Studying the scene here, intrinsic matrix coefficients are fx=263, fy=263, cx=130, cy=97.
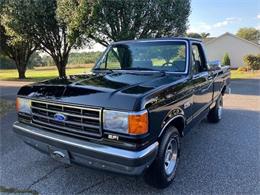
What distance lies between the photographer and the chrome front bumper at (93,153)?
264 cm

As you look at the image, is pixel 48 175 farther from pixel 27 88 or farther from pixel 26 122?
pixel 27 88

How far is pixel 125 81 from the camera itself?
3410 mm

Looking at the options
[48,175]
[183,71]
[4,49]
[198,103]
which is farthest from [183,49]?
[4,49]

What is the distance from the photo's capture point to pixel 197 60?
4582 millimetres

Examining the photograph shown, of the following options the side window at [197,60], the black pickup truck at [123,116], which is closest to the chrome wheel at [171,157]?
the black pickup truck at [123,116]

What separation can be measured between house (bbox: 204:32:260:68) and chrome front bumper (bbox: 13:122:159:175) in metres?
33.7

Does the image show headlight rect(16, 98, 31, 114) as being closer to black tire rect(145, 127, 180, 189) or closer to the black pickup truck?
the black pickup truck

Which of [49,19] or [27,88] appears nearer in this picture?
[27,88]

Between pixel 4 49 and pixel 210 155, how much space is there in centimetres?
2188

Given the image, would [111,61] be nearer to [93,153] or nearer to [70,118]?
[70,118]

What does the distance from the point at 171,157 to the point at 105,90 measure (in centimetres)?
136

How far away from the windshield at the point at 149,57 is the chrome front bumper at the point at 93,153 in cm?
168

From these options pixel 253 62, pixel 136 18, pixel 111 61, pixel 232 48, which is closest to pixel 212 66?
pixel 111 61

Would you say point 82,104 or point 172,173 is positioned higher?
point 82,104
